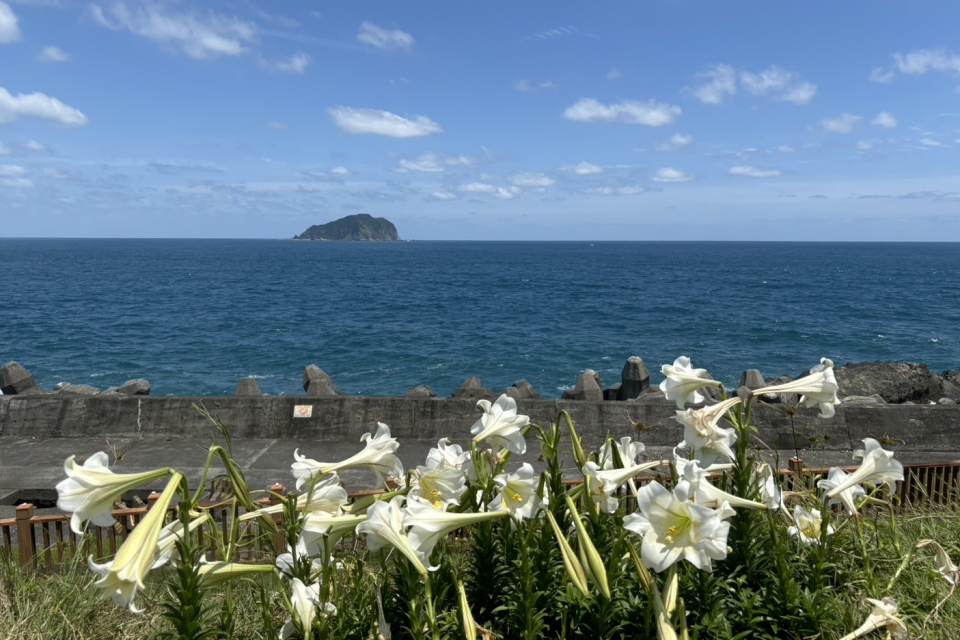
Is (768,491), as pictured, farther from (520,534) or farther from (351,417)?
(351,417)

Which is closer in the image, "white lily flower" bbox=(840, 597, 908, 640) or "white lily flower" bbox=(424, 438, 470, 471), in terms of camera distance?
"white lily flower" bbox=(840, 597, 908, 640)

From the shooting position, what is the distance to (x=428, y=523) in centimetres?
254

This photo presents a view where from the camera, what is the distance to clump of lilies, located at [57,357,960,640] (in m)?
2.37

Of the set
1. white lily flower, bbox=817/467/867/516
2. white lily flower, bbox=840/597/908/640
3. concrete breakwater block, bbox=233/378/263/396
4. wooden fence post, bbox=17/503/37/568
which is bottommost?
concrete breakwater block, bbox=233/378/263/396

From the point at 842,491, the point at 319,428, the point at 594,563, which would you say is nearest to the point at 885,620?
the point at 842,491

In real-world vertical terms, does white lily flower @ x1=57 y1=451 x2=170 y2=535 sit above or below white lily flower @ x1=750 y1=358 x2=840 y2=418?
below

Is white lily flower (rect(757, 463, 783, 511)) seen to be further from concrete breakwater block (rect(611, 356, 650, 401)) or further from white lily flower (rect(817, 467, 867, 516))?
concrete breakwater block (rect(611, 356, 650, 401))

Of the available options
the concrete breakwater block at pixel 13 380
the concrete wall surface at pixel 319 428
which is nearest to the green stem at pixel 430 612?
the concrete wall surface at pixel 319 428

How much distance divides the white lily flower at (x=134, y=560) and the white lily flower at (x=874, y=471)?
2665 mm

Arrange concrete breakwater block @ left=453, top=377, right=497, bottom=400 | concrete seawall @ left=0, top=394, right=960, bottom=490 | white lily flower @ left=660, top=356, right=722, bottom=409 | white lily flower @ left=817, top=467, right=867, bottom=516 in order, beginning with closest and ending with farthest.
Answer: white lily flower @ left=660, top=356, right=722, bottom=409
white lily flower @ left=817, top=467, right=867, bottom=516
concrete seawall @ left=0, top=394, right=960, bottom=490
concrete breakwater block @ left=453, top=377, right=497, bottom=400

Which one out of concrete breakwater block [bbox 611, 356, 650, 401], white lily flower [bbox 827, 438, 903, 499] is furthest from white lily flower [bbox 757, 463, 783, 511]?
concrete breakwater block [bbox 611, 356, 650, 401]

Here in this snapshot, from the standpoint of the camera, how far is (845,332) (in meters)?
43.3

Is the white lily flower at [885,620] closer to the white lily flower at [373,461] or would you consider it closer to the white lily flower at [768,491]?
the white lily flower at [768,491]

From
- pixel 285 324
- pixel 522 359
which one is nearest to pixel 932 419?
pixel 522 359
